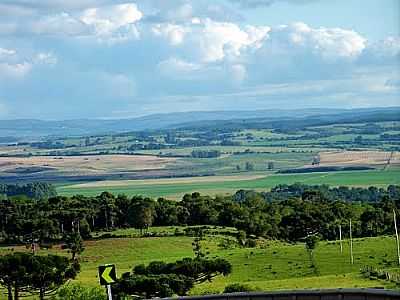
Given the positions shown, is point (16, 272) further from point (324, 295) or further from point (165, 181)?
point (165, 181)

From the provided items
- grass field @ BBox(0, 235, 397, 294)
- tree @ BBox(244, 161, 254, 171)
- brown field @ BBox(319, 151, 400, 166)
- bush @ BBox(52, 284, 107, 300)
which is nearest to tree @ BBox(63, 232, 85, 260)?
grass field @ BBox(0, 235, 397, 294)

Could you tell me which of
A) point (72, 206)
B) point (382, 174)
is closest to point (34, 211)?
point (72, 206)

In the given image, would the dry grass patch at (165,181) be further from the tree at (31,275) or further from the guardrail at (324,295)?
the guardrail at (324,295)

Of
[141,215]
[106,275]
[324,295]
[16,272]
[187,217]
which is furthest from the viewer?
[187,217]

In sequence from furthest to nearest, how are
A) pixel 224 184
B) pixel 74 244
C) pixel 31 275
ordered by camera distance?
pixel 224 184 < pixel 74 244 < pixel 31 275

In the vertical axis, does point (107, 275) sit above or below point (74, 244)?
above

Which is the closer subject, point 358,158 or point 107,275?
point 107,275

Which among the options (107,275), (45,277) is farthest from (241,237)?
(107,275)
